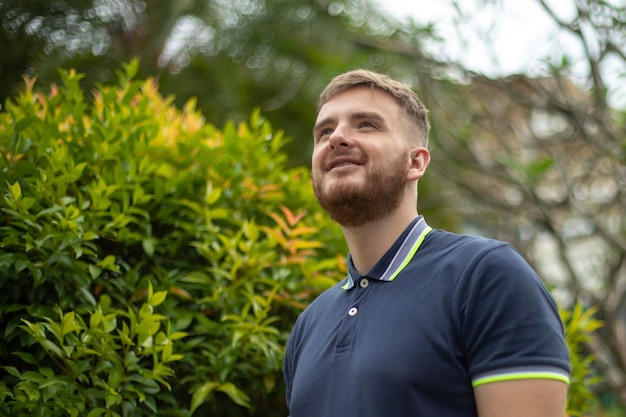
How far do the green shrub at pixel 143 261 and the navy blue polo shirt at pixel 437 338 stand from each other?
83cm

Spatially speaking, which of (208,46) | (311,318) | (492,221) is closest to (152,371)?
(311,318)

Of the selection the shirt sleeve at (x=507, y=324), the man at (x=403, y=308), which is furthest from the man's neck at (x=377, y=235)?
the shirt sleeve at (x=507, y=324)

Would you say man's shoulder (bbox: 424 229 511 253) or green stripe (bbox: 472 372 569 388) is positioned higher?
man's shoulder (bbox: 424 229 511 253)

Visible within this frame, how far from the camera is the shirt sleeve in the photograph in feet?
6.02

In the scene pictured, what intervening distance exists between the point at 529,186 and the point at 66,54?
3994 mm

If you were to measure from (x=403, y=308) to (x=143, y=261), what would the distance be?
151cm

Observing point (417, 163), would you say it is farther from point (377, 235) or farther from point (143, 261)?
point (143, 261)

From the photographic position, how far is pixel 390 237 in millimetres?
2414

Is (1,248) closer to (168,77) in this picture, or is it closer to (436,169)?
A: (168,77)

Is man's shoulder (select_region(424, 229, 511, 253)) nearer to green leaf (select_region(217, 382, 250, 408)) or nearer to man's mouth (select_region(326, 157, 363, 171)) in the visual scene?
man's mouth (select_region(326, 157, 363, 171))

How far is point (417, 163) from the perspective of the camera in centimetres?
250

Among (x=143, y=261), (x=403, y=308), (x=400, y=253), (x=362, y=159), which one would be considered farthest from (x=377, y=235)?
(x=143, y=261)

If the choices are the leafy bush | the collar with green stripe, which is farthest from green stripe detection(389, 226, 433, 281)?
the leafy bush

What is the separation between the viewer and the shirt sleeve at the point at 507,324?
1836 millimetres
